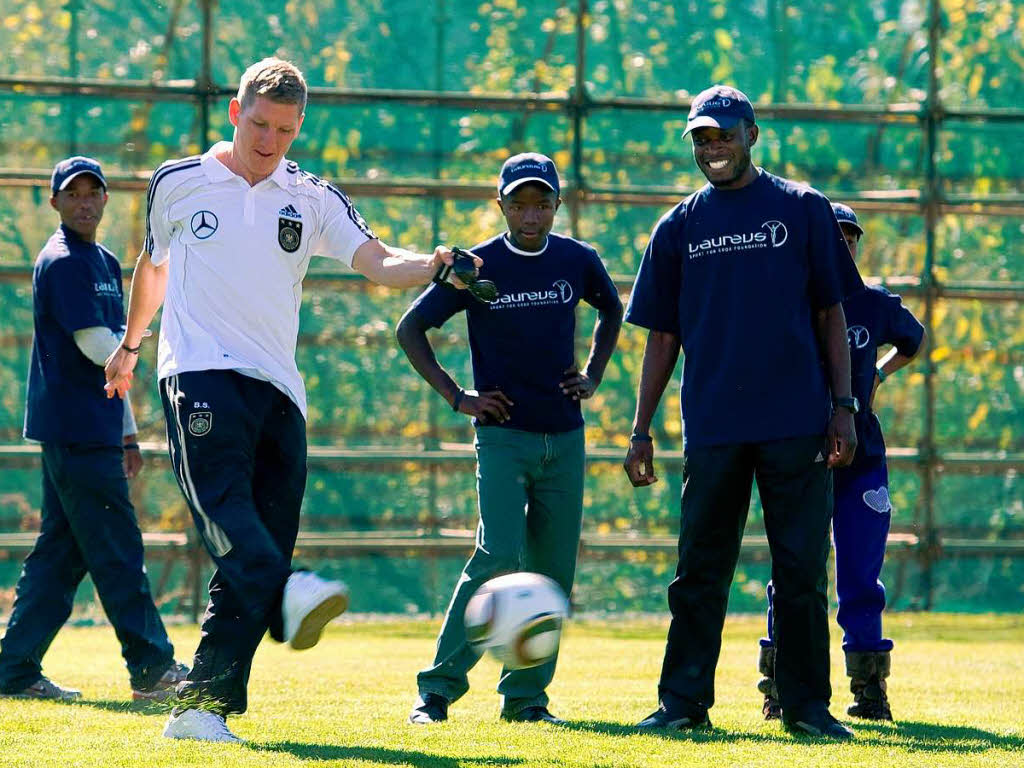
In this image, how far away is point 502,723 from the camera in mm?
5773

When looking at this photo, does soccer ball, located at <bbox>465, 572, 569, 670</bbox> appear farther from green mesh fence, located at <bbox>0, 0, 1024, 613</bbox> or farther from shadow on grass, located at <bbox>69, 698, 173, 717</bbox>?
green mesh fence, located at <bbox>0, 0, 1024, 613</bbox>

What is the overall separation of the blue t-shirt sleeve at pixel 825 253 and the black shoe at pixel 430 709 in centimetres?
A: 186

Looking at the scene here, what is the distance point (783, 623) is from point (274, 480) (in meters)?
1.71

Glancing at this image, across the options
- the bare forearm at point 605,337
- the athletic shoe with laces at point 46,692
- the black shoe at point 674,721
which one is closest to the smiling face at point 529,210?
the bare forearm at point 605,337

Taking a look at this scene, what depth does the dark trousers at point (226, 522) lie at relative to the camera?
15.9 ft

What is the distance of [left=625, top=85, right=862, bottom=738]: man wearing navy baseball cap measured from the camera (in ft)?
17.8

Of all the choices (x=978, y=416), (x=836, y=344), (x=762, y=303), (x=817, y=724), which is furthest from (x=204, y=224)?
(x=978, y=416)

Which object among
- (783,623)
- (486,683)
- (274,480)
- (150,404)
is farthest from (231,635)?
(150,404)

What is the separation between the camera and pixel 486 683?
7543 millimetres

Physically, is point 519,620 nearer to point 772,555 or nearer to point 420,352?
point 772,555

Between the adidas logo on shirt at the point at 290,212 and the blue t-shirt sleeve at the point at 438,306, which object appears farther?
the blue t-shirt sleeve at the point at 438,306

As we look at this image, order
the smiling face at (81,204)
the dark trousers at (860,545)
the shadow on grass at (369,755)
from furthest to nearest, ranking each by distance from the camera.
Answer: the smiling face at (81,204) < the dark trousers at (860,545) < the shadow on grass at (369,755)

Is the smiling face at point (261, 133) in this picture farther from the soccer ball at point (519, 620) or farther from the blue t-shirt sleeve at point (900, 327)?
the blue t-shirt sleeve at point (900, 327)

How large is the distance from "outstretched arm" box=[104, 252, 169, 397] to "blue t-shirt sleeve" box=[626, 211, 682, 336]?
1524 mm
